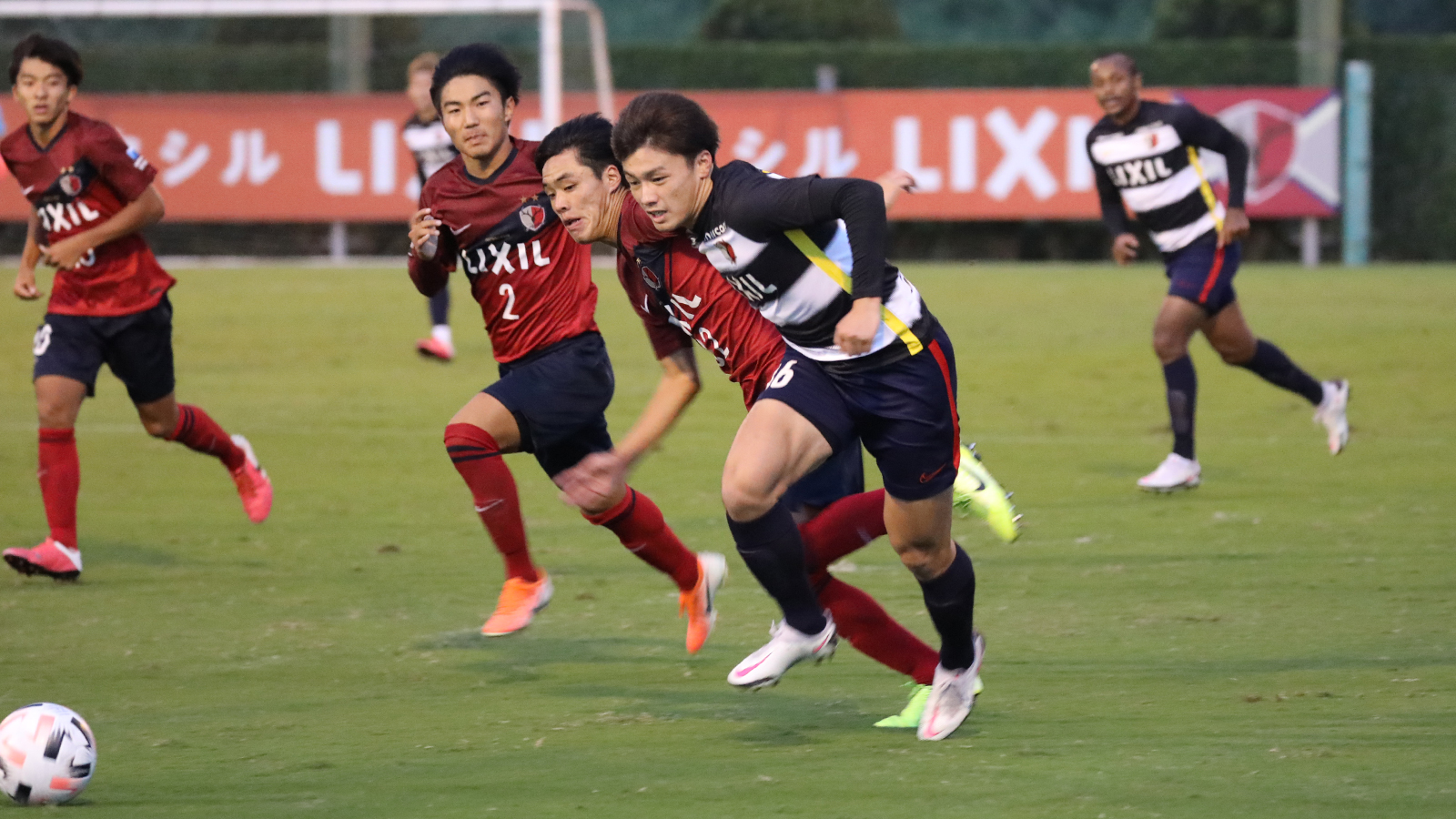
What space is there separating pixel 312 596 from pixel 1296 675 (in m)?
3.64

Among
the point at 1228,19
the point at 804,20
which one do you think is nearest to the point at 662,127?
the point at 804,20

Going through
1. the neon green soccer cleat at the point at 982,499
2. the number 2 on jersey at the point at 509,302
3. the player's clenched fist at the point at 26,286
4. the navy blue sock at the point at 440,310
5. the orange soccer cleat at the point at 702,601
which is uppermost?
the number 2 on jersey at the point at 509,302

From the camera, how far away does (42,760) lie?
4504 millimetres

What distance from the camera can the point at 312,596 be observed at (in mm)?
7395

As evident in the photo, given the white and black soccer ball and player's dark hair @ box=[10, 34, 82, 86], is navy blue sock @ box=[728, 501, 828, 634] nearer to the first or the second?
the white and black soccer ball

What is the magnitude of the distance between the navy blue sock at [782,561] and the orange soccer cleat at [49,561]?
3607mm

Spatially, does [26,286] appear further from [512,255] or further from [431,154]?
[431,154]

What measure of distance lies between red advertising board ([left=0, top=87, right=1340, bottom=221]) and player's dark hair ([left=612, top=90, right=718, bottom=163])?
17.5m

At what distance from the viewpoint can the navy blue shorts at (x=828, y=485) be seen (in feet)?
18.6

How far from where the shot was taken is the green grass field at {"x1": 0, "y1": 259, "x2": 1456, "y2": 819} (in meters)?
4.64

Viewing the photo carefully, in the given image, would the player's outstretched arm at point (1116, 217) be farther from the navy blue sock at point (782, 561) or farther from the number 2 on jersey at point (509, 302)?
the navy blue sock at point (782, 561)

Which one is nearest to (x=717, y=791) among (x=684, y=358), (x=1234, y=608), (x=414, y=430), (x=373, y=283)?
(x=684, y=358)

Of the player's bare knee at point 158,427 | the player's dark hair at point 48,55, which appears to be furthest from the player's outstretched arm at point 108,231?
the player's bare knee at point 158,427

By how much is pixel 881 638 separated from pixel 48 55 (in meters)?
4.21
